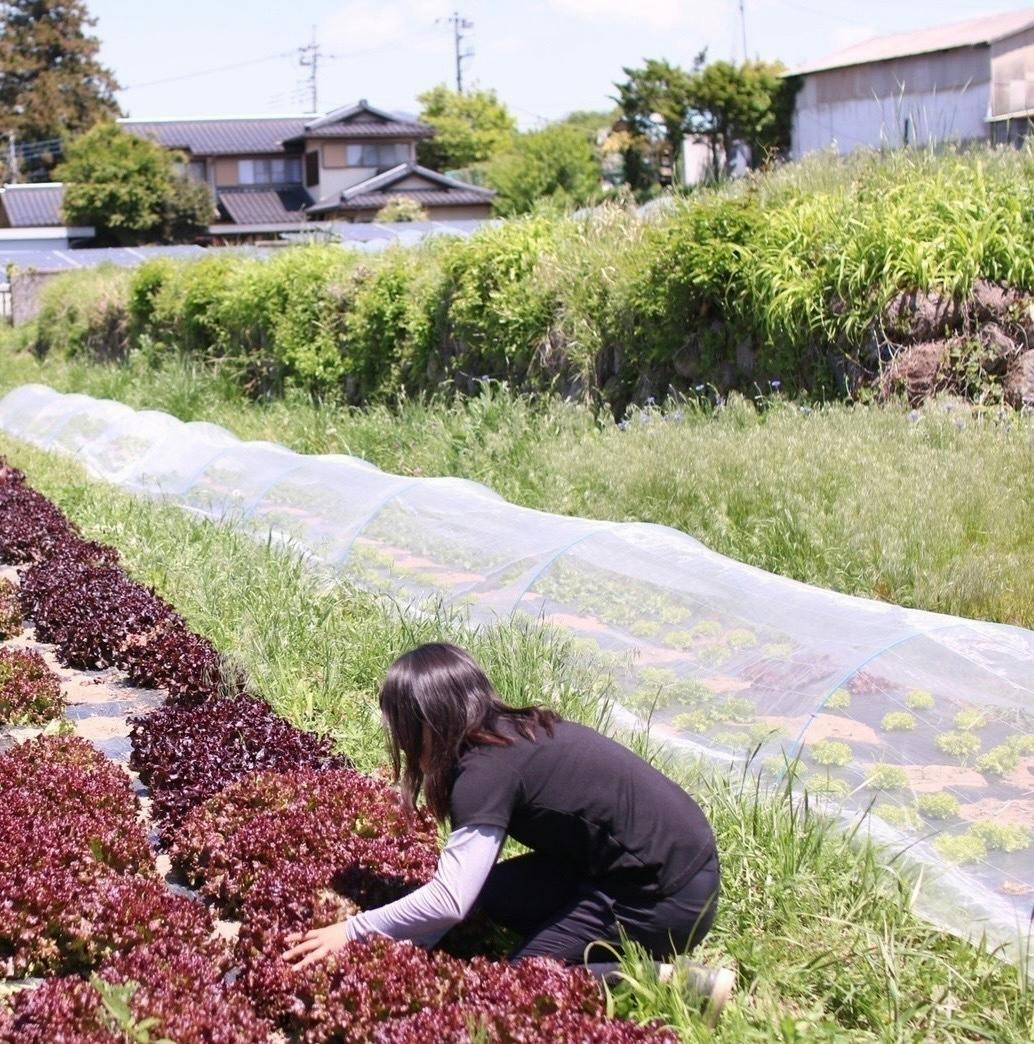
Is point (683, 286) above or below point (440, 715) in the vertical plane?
above

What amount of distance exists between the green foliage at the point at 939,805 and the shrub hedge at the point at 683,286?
5.78 meters

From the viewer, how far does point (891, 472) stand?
8.03 metres

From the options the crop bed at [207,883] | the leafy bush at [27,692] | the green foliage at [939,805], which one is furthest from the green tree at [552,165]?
the green foliage at [939,805]

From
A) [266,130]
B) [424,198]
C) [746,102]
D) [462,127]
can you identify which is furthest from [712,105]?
[462,127]

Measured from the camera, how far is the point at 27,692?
21.9 ft

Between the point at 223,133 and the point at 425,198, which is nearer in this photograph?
the point at 425,198

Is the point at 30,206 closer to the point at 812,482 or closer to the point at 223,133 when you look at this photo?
the point at 223,133

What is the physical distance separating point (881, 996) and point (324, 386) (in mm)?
13999

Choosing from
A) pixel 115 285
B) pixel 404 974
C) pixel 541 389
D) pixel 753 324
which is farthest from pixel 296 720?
pixel 115 285

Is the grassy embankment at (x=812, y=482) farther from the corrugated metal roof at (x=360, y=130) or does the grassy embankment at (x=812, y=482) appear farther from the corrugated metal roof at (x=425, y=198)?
the corrugated metal roof at (x=360, y=130)

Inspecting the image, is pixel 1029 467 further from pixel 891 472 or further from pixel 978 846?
pixel 978 846

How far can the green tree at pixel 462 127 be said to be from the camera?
276 ft

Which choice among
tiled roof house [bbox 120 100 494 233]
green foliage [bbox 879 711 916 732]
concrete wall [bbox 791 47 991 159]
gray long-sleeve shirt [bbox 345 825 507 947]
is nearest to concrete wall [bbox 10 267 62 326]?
concrete wall [bbox 791 47 991 159]

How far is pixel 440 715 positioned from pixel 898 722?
1952mm
